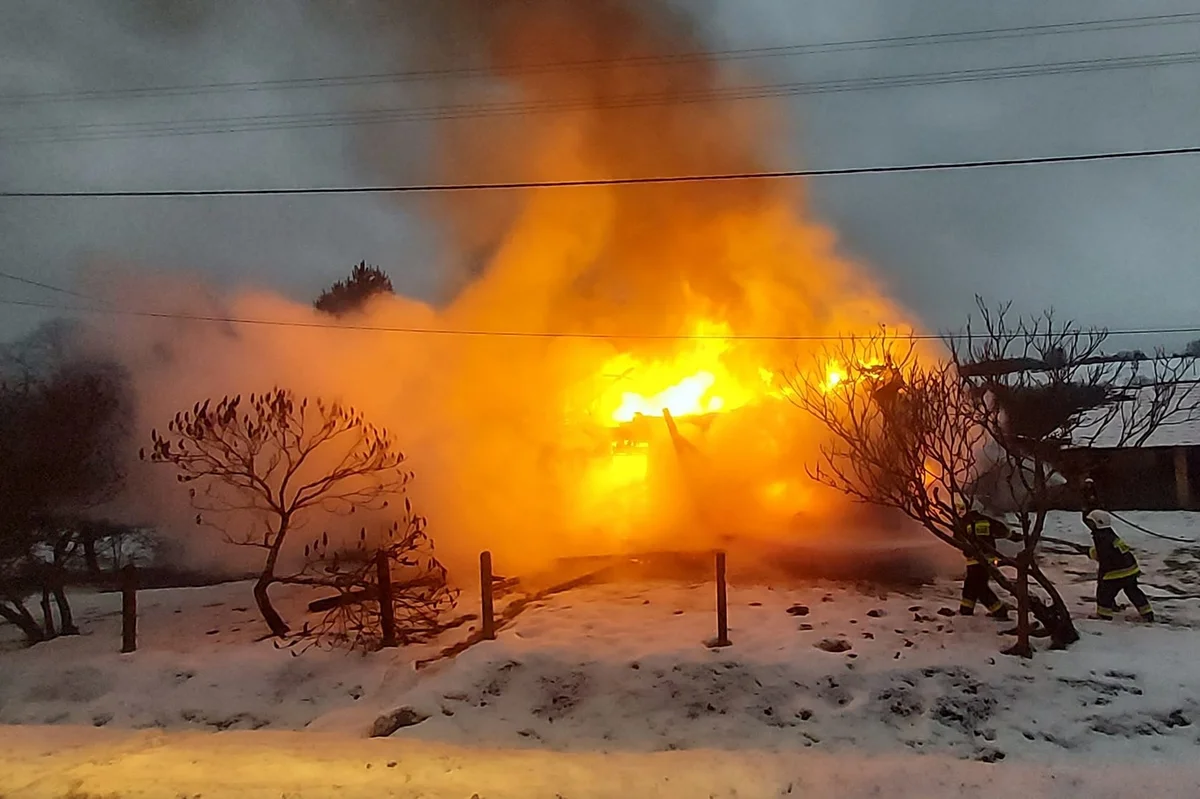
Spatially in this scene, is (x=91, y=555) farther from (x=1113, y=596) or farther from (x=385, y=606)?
→ (x=1113, y=596)

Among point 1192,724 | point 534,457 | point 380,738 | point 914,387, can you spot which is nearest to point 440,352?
point 534,457

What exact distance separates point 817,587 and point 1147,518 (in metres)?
11.4

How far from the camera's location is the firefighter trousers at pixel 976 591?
37.3ft

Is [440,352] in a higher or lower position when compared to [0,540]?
higher

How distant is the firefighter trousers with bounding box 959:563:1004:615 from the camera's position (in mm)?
11383

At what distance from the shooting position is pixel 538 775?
6406 millimetres

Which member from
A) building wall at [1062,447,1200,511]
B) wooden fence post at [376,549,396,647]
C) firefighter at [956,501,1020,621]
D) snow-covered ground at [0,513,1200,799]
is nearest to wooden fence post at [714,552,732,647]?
snow-covered ground at [0,513,1200,799]

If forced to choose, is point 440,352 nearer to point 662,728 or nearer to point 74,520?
point 74,520

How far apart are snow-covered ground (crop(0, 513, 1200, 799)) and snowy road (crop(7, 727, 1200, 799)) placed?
3 centimetres

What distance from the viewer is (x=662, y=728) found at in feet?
27.8

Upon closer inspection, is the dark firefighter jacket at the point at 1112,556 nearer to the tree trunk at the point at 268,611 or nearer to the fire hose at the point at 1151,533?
the fire hose at the point at 1151,533

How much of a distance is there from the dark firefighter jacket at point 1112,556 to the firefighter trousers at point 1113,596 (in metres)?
0.07

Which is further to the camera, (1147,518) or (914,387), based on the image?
(1147,518)

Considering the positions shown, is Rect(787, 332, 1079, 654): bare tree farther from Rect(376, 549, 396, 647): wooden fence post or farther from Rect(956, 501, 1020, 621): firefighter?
Rect(376, 549, 396, 647): wooden fence post
